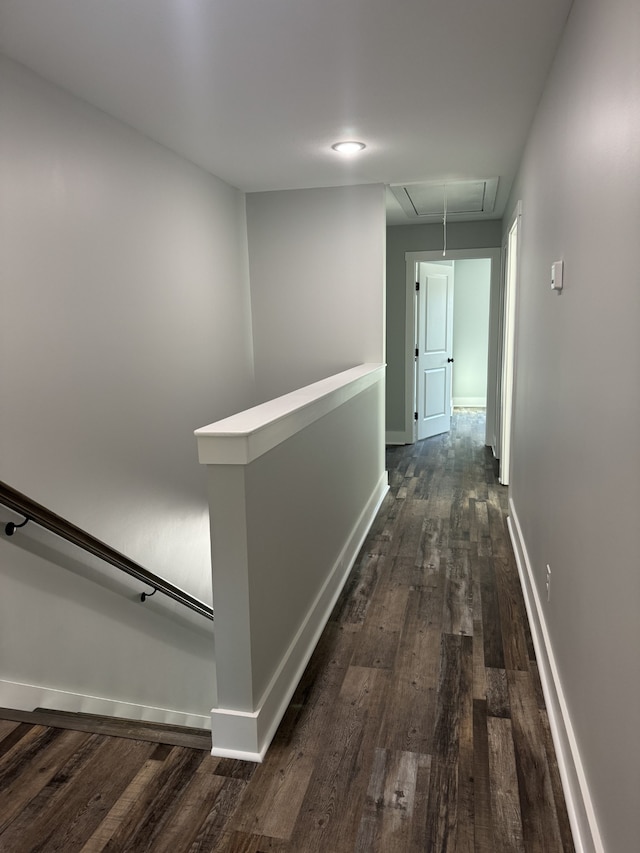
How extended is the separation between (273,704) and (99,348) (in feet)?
5.85

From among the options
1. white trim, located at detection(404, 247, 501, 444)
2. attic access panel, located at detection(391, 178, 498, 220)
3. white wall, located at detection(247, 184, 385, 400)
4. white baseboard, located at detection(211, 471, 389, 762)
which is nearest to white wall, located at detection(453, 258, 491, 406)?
white trim, located at detection(404, 247, 501, 444)

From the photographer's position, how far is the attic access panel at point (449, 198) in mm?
4617

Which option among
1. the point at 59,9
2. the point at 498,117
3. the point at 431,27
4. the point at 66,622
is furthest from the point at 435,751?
the point at 498,117

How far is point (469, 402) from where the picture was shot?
30.7 feet

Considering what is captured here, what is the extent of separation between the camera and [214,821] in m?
1.64

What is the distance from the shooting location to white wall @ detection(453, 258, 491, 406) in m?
9.02

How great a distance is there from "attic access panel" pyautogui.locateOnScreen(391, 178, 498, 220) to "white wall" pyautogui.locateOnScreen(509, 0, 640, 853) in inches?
83.1

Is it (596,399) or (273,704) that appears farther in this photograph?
(273,704)

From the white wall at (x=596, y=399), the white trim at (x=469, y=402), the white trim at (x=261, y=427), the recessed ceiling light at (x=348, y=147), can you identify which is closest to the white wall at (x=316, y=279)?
the recessed ceiling light at (x=348, y=147)

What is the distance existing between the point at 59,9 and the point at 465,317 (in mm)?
7794

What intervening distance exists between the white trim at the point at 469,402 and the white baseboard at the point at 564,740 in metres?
6.56

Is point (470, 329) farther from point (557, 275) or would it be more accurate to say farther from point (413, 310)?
point (557, 275)

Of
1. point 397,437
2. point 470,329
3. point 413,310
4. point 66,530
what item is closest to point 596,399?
point 66,530

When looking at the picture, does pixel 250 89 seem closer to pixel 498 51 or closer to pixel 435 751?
pixel 498 51
